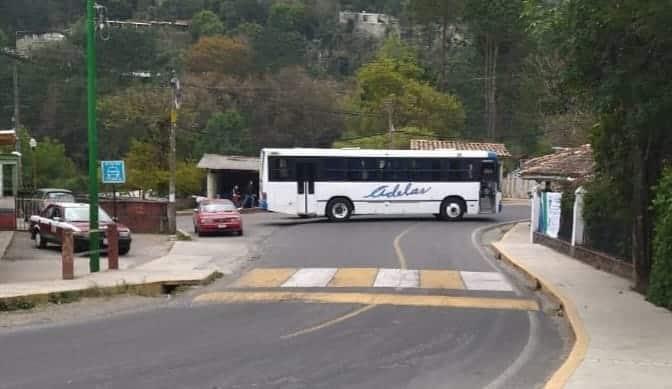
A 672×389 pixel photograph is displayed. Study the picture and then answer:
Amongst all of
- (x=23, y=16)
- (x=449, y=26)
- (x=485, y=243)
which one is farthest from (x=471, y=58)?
(x=485, y=243)

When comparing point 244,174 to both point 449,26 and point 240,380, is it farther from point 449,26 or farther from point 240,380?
point 240,380

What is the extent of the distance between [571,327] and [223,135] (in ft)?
191

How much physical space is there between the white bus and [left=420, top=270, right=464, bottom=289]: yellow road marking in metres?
18.6

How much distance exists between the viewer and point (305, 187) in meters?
38.2

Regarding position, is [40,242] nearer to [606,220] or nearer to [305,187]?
[305,187]

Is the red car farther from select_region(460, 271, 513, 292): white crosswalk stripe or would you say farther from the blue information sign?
select_region(460, 271, 513, 292): white crosswalk stripe

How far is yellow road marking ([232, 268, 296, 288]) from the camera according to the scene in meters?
17.3

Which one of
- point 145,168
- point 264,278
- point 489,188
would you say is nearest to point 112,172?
point 264,278

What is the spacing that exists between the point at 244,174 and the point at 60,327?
4609cm

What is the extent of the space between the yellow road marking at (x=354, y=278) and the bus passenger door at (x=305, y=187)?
18.3m

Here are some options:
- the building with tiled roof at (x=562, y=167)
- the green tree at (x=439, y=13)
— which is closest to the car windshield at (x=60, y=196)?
the building with tiled roof at (x=562, y=167)

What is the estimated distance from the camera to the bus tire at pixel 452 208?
40031 millimetres

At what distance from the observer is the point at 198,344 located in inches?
419

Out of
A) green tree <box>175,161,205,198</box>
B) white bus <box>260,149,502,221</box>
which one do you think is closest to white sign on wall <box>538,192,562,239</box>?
white bus <box>260,149,502,221</box>
